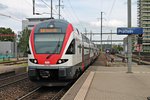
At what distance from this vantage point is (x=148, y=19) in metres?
156

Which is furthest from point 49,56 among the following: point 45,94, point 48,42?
point 45,94

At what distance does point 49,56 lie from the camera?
13859 millimetres

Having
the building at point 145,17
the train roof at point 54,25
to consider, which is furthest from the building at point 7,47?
the building at point 145,17

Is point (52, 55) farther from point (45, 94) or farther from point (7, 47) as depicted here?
point (7, 47)

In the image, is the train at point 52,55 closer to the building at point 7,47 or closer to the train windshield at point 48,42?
the train windshield at point 48,42

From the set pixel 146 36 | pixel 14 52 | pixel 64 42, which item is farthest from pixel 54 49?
pixel 146 36

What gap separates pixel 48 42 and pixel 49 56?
78 cm

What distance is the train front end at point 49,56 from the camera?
1376cm

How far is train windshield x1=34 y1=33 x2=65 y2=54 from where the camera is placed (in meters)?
14.1

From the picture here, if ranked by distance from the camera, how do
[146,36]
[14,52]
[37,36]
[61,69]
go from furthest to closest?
[146,36]
[14,52]
[37,36]
[61,69]

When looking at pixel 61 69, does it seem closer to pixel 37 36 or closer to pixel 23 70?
pixel 37 36

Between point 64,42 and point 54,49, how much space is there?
1.82 ft

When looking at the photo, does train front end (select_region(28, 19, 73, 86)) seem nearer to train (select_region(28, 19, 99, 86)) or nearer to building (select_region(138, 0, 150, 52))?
train (select_region(28, 19, 99, 86))

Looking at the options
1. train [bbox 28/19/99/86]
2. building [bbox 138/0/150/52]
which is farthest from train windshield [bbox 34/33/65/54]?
building [bbox 138/0/150/52]
